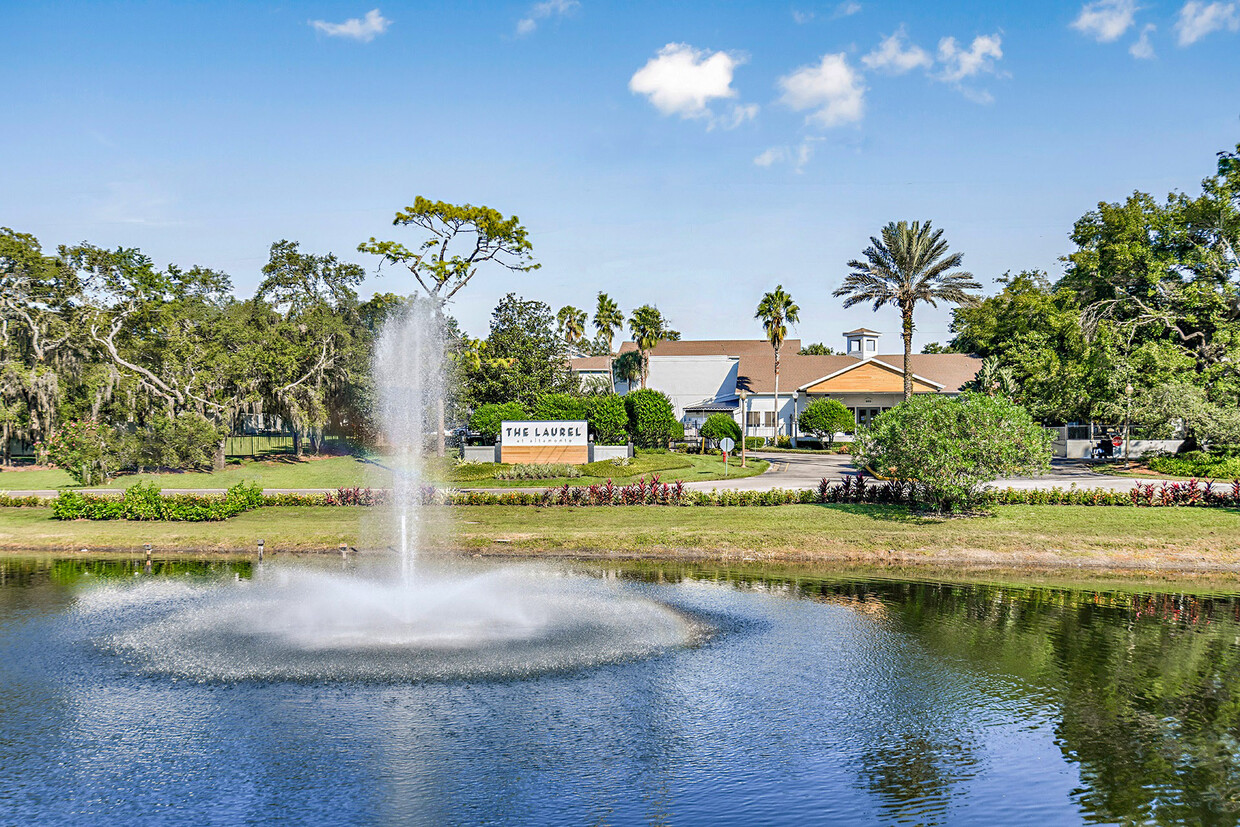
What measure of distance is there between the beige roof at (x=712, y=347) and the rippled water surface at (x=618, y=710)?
2513 inches

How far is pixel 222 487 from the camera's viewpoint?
38438 mm

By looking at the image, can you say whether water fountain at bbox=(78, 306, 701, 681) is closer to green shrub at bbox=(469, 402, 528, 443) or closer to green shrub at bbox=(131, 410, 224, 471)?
green shrub at bbox=(131, 410, 224, 471)

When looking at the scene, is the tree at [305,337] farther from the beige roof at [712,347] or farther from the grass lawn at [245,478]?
the beige roof at [712,347]

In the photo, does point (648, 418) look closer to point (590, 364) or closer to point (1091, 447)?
point (1091, 447)

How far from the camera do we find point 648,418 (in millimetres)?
55875

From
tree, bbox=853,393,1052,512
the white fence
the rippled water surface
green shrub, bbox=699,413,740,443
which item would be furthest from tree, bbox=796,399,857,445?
the rippled water surface

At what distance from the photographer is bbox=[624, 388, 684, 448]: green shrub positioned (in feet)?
→ 184

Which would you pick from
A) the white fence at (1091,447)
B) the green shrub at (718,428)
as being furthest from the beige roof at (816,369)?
the white fence at (1091,447)

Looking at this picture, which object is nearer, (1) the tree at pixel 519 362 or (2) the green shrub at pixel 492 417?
(2) the green shrub at pixel 492 417

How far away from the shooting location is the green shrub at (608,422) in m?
52.8

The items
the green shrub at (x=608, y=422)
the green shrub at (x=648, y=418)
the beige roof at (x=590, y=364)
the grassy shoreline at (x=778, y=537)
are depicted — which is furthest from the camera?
the beige roof at (x=590, y=364)

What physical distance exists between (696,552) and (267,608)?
12.4 meters

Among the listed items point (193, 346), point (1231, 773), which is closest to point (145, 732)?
point (1231, 773)

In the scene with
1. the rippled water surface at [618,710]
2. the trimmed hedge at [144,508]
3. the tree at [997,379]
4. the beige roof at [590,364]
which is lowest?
the rippled water surface at [618,710]
